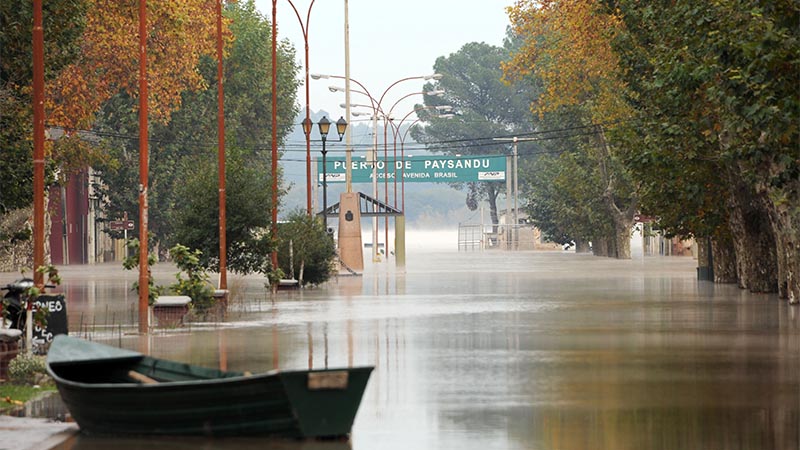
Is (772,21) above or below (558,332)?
above

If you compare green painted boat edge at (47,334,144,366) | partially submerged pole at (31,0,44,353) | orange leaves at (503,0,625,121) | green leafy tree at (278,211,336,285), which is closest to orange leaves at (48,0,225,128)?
green leafy tree at (278,211,336,285)

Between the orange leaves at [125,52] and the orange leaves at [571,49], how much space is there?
40.6 feet

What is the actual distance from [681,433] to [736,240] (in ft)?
105

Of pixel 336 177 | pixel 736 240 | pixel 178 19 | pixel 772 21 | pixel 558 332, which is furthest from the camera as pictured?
pixel 336 177

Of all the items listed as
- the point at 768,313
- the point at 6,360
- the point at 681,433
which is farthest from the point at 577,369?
the point at 768,313

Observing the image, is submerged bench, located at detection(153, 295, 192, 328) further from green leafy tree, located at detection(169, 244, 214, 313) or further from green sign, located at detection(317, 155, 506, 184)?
green sign, located at detection(317, 155, 506, 184)

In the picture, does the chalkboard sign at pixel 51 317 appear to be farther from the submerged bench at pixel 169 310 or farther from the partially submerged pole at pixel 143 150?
the submerged bench at pixel 169 310

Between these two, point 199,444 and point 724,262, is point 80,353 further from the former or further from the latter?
point 724,262

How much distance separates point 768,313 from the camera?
33.5 meters

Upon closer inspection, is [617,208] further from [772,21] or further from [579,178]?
[772,21]

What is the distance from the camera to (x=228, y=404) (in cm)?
1319

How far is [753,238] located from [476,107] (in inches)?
4973

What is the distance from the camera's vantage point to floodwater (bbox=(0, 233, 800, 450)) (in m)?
14.2

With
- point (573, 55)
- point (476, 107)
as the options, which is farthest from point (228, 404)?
point (476, 107)
